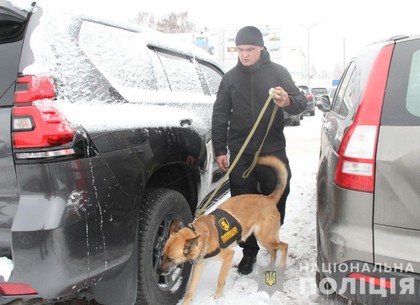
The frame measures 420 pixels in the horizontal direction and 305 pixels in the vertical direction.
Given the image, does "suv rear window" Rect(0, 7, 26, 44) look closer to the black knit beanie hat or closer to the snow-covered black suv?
the snow-covered black suv

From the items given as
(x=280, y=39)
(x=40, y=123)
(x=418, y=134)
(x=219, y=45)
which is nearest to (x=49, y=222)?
(x=40, y=123)

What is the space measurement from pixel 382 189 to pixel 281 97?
1.34m

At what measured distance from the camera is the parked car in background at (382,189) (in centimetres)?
181

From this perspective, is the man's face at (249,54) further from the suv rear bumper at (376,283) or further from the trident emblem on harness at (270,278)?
the suv rear bumper at (376,283)

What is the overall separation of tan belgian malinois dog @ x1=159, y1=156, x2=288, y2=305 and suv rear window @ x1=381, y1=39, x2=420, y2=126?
1345mm

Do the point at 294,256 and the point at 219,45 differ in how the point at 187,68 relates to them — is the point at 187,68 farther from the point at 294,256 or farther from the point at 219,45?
the point at 219,45

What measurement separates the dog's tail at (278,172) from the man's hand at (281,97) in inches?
19.0

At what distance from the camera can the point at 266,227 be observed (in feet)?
10.5

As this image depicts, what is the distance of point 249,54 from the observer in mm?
3232

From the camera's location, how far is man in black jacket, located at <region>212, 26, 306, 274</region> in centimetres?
325

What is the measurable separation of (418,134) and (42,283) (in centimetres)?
181

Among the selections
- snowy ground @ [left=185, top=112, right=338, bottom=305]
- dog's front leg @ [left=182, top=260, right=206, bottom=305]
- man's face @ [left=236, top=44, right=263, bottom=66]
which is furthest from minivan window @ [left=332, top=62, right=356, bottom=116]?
dog's front leg @ [left=182, top=260, right=206, bottom=305]

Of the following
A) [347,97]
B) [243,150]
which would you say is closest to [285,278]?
[243,150]

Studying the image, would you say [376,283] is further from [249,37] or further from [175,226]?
[249,37]
